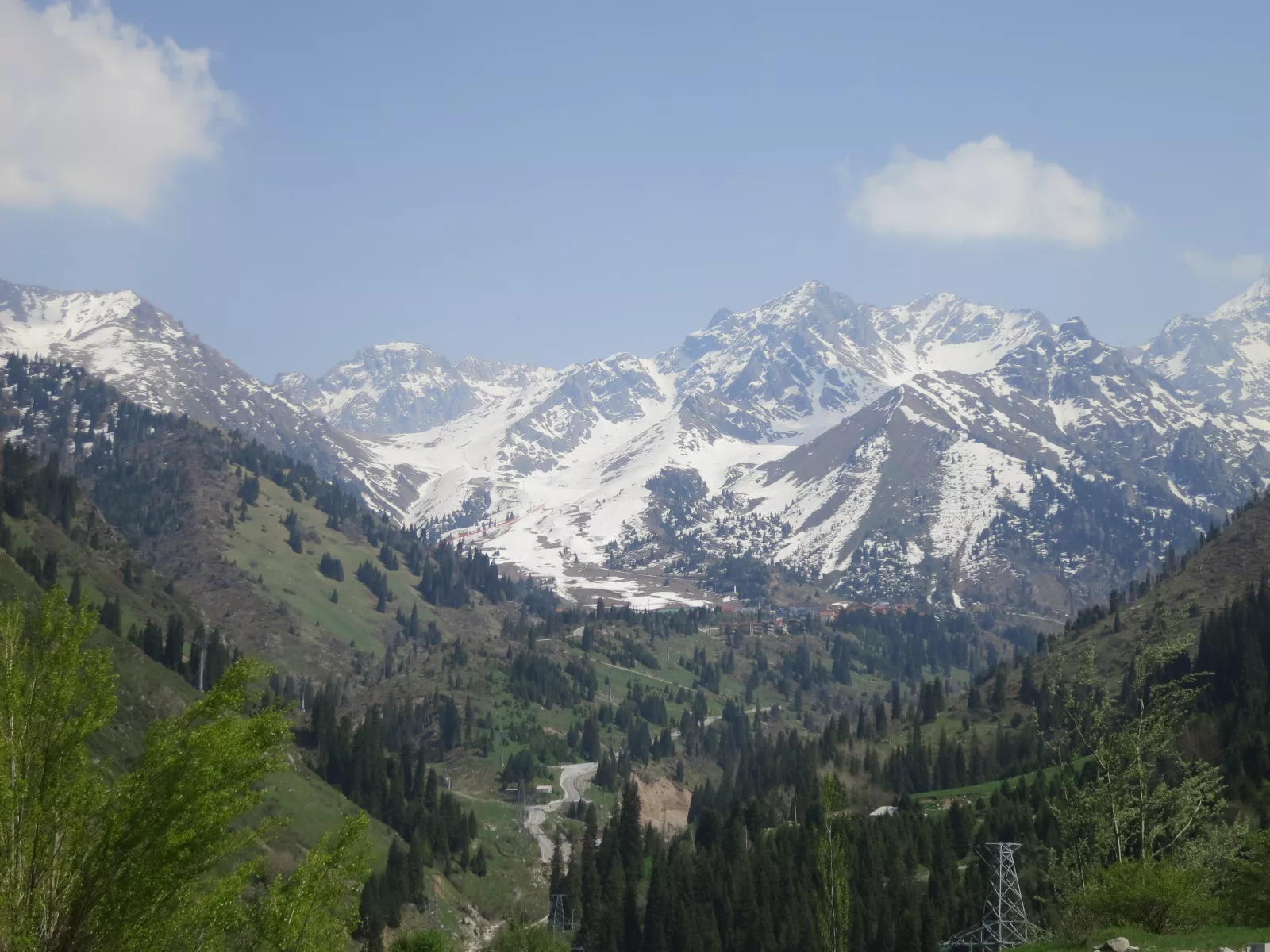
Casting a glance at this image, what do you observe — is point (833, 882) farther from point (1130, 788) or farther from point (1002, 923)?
point (1002, 923)

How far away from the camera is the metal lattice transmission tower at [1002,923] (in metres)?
119

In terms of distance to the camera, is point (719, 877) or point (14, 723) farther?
point (719, 877)

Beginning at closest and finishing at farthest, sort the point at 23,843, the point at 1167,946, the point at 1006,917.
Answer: the point at 23,843, the point at 1167,946, the point at 1006,917

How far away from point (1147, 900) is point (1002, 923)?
66.0m

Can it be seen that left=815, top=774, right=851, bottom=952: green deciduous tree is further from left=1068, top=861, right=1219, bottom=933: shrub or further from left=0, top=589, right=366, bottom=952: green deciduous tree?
left=0, top=589, right=366, bottom=952: green deciduous tree

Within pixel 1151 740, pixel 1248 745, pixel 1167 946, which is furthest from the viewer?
pixel 1248 745

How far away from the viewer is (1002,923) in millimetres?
116375

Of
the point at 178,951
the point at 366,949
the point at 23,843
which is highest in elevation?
the point at 23,843

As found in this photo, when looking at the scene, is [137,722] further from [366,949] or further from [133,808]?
[133,808]

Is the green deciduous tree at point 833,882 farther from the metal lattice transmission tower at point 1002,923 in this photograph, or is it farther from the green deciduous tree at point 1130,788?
the metal lattice transmission tower at point 1002,923

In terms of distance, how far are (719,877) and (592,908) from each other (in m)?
21.2

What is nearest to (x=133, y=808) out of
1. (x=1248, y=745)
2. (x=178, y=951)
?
(x=178, y=951)

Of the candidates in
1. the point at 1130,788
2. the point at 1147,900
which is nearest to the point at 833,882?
the point at 1130,788

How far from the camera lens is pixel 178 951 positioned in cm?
3766
